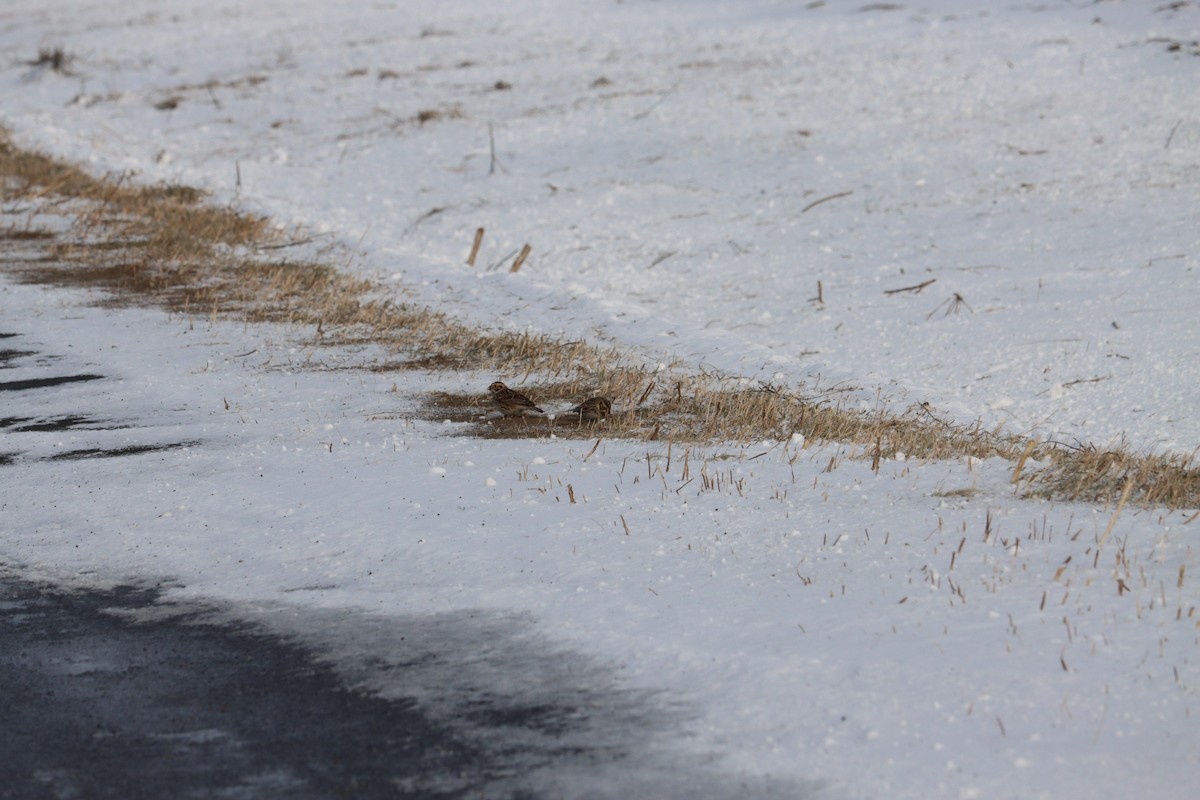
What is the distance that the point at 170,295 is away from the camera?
1055 cm

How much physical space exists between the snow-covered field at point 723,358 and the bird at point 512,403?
2.04 ft

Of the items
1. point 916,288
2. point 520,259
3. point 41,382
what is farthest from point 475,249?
point 41,382

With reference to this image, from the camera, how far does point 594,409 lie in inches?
290

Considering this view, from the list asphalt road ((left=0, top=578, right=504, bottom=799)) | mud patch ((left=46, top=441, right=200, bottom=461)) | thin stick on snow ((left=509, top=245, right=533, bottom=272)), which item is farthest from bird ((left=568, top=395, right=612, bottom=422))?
thin stick on snow ((left=509, top=245, right=533, bottom=272))

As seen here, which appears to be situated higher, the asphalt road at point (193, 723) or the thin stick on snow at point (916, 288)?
the asphalt road at point (193, 723)

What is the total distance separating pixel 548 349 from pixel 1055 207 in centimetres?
668

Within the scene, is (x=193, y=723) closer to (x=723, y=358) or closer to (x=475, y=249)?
(x=723, y=358)

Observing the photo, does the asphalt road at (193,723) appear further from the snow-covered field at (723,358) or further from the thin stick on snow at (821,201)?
the thin stick on snow at (821,201)

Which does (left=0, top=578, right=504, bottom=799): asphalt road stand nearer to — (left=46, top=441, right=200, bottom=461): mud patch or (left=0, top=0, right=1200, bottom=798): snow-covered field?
(left=0, top=0, right=1200, bottom=798): snow-covered field

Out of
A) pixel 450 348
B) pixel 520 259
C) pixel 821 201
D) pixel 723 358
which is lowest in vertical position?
pixel 723 358

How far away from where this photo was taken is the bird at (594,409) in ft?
24.0

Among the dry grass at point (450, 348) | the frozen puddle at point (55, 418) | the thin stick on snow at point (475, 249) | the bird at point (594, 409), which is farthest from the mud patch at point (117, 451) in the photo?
the thin stick on snow at point (475, 249)

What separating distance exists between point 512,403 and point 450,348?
1.92 m

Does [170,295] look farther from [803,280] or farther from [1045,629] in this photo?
[1045,629]
